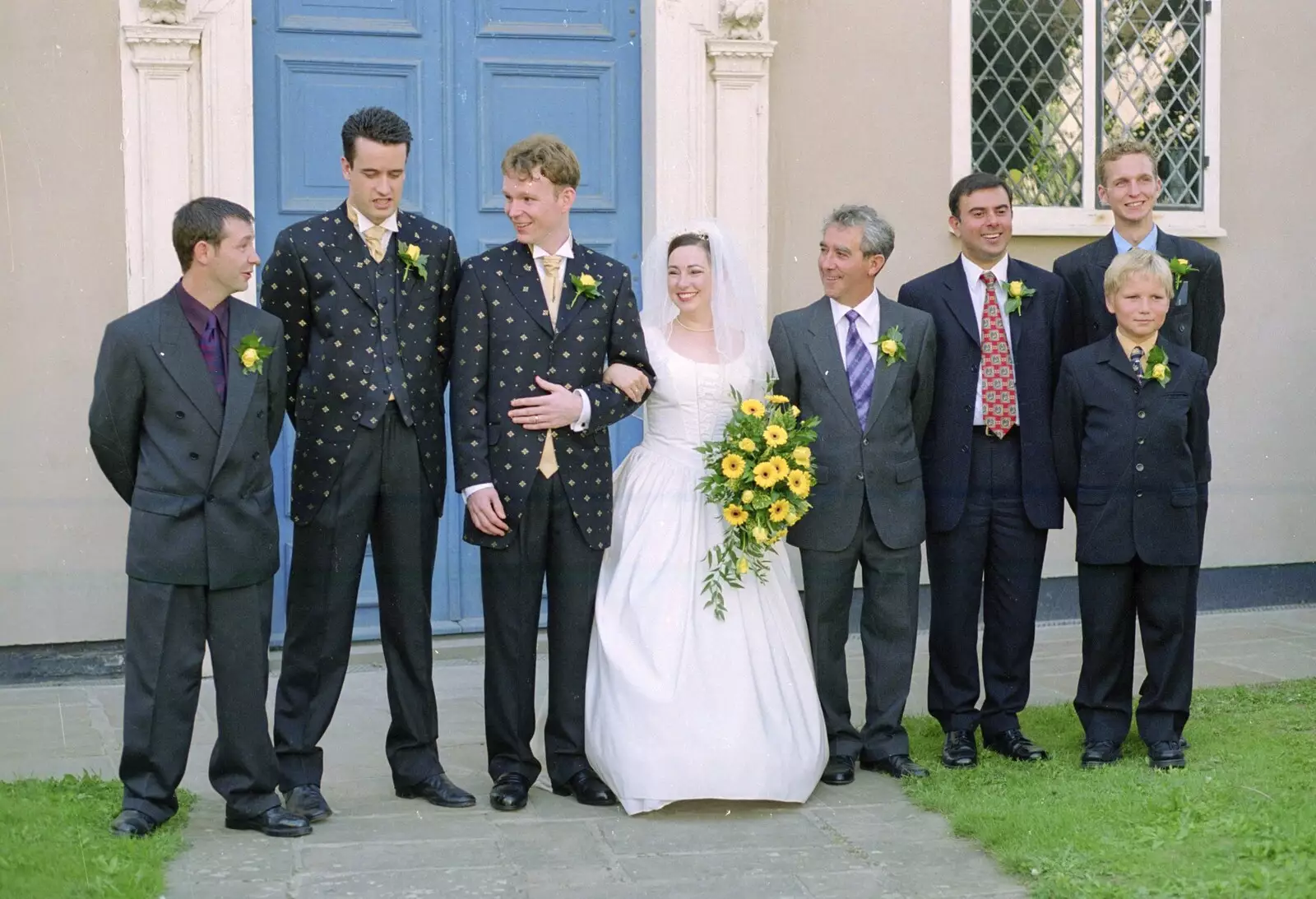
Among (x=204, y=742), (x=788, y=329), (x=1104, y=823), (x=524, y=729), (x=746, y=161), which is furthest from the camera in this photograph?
(x=746, y=161)

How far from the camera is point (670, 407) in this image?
18.0 feet

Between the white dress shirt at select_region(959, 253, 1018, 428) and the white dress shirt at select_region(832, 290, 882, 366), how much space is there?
1.19 ft

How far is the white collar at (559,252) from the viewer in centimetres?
523

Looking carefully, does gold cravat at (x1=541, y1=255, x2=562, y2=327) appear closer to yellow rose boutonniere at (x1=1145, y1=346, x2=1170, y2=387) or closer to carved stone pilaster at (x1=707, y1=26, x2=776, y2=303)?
yellow rose boutonniere at (x1=1145, y1=346, x2=1170, y2=387)

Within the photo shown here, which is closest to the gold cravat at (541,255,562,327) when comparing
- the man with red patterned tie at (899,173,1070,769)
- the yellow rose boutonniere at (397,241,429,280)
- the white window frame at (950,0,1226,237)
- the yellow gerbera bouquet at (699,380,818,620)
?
the yellow rose boutonniere at (397,241,429,280)

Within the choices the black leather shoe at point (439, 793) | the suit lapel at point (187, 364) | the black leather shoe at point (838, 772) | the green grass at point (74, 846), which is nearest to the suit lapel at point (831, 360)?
the black leather shoe at point (838, 772)

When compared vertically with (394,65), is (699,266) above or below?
below

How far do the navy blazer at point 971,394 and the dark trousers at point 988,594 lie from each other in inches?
1.9

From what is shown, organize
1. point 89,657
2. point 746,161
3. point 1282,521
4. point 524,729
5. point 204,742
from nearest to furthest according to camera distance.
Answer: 1. point 524,729
2. point 204,742
3. point 89,657
4. point 746,161
5. point 1282,521

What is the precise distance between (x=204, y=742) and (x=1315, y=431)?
234 inches

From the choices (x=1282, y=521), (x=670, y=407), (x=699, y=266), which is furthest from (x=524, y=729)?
(x=1282, y=521)

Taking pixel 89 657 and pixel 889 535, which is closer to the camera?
pixel 889 535

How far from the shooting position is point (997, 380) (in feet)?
18.5

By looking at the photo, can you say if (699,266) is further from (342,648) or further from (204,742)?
(204,742)
